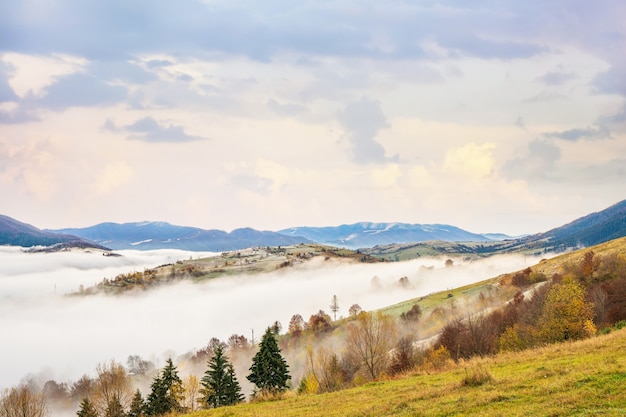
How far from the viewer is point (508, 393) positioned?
20.7 metres

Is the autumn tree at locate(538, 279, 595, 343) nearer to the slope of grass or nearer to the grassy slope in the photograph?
the slope of grass

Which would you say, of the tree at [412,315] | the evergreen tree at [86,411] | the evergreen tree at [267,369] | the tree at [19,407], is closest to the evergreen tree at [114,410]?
the evergreen tree at [86,411]

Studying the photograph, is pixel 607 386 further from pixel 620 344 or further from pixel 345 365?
pixel 345 365

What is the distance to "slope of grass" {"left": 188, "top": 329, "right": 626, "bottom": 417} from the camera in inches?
710

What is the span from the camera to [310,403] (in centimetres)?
2858

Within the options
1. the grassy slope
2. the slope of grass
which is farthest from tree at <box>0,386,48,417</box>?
the grassy slope

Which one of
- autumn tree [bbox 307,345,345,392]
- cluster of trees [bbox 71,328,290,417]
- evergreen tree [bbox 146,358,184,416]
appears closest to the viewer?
cluster of trees [bbox 71,328,290,417]

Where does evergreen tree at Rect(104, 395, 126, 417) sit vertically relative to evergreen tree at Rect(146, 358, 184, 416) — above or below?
below

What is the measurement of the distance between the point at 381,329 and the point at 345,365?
55482 millimetres

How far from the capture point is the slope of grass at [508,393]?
18031mm

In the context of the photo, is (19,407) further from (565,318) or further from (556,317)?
(565,318)

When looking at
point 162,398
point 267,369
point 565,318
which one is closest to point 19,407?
point 162,398

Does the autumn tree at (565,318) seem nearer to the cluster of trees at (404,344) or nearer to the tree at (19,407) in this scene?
the cluster of trees at (404,344)

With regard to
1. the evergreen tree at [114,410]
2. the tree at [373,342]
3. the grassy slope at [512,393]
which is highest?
the grassy slope at [512,393]
